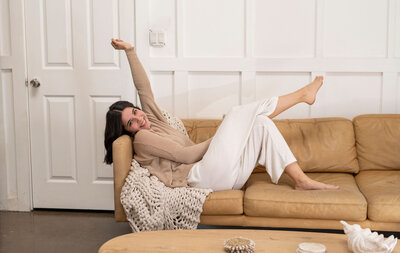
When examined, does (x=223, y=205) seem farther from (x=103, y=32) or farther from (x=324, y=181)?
(x=103, y=32)

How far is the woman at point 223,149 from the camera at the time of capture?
9.20 feet

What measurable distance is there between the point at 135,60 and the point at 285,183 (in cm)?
119

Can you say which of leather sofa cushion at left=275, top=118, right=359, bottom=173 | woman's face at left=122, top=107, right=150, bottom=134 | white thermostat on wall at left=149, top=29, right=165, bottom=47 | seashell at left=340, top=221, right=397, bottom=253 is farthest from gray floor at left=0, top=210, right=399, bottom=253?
white thermostat on wall at left=149, top=29, right=165, bottom=47

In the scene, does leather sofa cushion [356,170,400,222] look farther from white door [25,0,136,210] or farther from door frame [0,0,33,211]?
door frame [0,0,33,211]

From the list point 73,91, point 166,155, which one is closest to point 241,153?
point 166,155

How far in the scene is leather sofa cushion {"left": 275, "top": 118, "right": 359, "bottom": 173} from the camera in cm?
315

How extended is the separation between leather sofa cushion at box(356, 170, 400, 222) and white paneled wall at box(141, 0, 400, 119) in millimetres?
702

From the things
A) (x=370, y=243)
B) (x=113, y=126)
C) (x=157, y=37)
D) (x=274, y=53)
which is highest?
(x=157, y=37)

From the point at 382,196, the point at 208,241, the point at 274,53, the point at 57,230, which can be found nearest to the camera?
the point at 208,241

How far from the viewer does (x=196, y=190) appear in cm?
277

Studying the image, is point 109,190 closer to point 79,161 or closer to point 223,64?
point 79,161

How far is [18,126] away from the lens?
12.3ft

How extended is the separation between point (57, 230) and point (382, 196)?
2.04 metres

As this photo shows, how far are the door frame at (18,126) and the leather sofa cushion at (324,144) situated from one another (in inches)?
73.7
